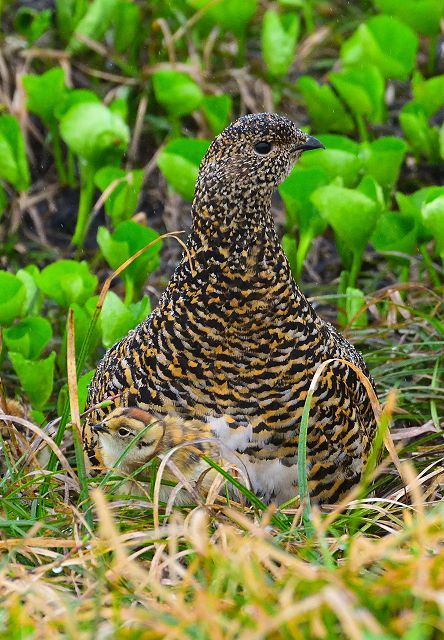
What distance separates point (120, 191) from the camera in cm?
541

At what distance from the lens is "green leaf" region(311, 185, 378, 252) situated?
475 centimetres

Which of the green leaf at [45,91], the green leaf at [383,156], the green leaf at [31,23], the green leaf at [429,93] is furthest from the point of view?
the green leaf at [31,23]

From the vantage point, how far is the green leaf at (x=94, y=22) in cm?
641

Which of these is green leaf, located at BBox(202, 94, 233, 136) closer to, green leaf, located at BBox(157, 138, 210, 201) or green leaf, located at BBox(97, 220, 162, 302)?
green leaf, located at BBox(157, 138, 210, 201)

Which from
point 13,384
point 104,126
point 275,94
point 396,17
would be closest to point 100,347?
point 13,384

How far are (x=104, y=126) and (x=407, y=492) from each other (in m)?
2.54

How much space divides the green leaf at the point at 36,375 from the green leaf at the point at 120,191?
118 centimetres

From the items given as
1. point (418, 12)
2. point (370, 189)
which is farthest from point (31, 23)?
point (370, 189)

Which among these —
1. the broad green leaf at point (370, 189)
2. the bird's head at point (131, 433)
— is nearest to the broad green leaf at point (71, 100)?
the broad green leaf at point (370, 189)

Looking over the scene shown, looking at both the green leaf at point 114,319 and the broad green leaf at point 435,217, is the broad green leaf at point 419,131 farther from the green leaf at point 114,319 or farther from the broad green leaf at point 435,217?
the green leaf at point 114,319

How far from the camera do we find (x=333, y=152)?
5133 millimetres

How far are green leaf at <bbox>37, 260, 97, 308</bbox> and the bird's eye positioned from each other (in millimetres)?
1309

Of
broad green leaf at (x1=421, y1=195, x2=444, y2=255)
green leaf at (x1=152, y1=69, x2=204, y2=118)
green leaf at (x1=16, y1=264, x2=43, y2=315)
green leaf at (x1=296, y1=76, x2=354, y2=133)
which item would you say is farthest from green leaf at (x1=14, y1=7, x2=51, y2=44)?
broad green leaf at (x1=421, y1=195, x2=444, y2=255)

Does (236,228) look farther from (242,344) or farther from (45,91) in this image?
(45,91)
